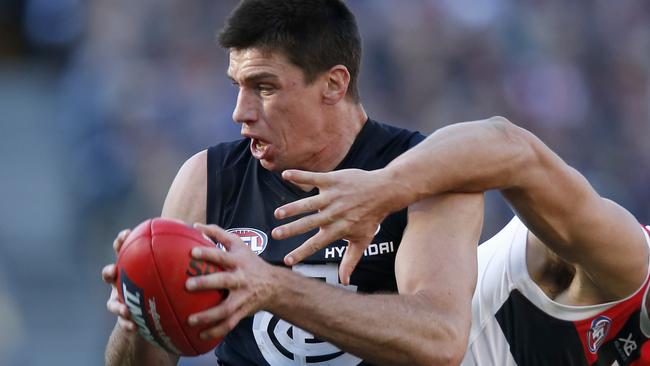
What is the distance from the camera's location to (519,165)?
13.4 feet

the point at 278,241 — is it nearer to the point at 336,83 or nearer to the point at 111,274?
the point at 336,83

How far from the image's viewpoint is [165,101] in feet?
30.1

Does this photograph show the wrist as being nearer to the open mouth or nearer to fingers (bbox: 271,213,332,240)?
fingers (bbox: 271,213,332,240)

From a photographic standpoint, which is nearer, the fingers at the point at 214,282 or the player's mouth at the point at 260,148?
the fingers at the point at 214,282

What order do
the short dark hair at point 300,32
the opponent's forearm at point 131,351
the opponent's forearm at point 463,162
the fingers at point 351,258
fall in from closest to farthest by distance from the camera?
the fingers at point 351,258 → the opponent's forearm at point 463,162 → the opponent's forearm at point 131,351 → the short dark hair at point 300,32

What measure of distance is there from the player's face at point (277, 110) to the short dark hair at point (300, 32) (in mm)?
42

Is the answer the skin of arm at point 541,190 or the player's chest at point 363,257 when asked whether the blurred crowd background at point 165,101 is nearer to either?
the player's chest at point 363,257

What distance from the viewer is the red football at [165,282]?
3.23m

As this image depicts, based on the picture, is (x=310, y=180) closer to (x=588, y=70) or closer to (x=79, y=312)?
(x=79, y=312)

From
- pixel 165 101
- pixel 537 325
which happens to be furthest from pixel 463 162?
pixel 165 101

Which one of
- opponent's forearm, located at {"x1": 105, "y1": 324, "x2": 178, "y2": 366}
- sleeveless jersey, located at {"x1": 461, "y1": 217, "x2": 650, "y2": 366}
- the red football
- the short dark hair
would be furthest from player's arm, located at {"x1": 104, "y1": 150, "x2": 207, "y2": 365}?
sleeveless jersey, located at {"x1": 461, "y1": 217, "x2": 650, "y2": 366}

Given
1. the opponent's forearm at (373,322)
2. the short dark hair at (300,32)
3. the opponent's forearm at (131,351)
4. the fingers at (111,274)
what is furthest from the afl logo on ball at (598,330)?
the fingers at (111,274)

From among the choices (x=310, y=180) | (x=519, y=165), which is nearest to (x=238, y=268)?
(x=310, y=180)

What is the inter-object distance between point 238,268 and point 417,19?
743 centimetres
